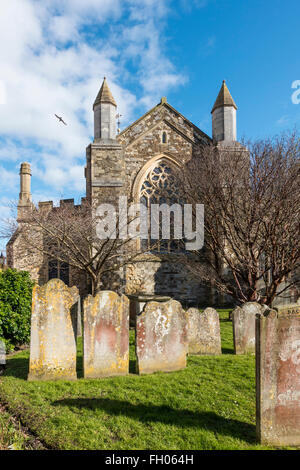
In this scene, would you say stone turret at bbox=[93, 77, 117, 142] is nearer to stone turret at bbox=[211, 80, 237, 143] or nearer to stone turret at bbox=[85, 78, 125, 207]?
stone turret at bbox=[85, 78, 125, 207]

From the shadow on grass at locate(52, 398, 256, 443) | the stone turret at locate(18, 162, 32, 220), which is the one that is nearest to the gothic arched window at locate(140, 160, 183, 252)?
the stone turret at locate(18, 162, 32, 220)

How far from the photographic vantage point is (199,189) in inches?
421

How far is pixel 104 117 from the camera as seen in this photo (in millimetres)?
14258

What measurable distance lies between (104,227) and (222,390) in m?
8.13

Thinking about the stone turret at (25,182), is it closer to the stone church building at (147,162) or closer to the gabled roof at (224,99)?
the stone church building at (147,162)

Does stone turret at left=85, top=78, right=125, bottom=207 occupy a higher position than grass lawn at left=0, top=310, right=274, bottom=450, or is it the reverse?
stone turret at left=85, top=78, right=125, bottom=207

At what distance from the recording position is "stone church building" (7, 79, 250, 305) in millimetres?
13664

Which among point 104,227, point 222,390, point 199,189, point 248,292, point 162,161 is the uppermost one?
point 162,161

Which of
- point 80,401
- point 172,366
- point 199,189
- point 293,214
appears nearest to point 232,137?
point 199,189

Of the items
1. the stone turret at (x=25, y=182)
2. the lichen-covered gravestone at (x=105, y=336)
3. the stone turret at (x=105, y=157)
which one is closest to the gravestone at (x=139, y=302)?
the lichen-covered gravestone at (x=105, y=336)

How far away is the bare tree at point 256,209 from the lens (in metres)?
9.12

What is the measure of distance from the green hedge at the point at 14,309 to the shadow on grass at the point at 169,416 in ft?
10.5

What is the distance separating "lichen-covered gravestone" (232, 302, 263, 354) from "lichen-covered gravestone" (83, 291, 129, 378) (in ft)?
8.45
